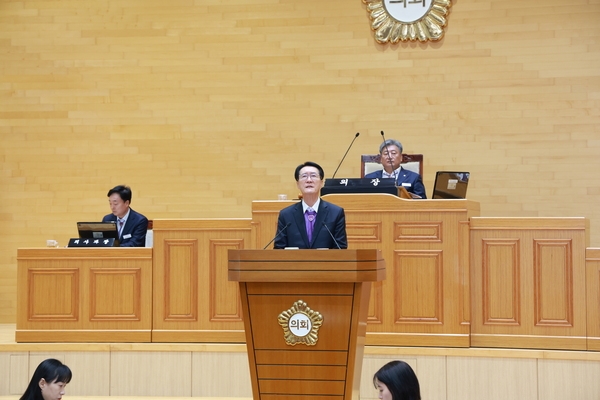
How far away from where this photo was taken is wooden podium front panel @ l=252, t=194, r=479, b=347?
529 cm

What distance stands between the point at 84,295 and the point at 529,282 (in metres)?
2.98

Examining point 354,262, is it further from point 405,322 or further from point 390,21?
point 390,21

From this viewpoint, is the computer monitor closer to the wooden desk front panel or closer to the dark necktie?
the wooden desk front panel

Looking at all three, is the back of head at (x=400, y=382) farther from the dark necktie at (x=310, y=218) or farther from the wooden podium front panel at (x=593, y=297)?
the wooden podium front panel at (x=593, y=297)

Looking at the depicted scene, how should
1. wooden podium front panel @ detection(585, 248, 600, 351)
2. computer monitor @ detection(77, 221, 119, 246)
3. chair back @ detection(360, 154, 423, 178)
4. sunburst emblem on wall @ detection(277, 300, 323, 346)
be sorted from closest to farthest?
1. sunburst emblem on wall @ detection(277, 300, 323, 346)
2. wooden podium front panel @ detection(585, 248, 600, 351)
3. computer monitor @ detection(77, 221, 119, 246)
4. chair back @ detection(360, 154, 423, 178)

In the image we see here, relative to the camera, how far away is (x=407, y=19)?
7.65 m

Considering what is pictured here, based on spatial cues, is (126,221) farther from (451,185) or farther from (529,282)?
(529,282)

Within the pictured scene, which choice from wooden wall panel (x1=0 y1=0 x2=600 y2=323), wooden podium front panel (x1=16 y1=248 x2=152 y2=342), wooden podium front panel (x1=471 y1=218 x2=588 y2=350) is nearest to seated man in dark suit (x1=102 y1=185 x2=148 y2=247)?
wooden podium front panel (x1=16 y1=248 x2=152 y2=342)

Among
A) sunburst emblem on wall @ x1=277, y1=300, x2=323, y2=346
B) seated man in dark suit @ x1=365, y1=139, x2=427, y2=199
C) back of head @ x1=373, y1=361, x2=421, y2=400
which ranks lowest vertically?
back of head @ x1=373, y1=361, x2=421, y2=400

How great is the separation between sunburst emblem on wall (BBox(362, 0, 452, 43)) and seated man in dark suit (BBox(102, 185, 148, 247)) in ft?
9.21

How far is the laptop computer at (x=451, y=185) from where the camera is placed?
18.4ft

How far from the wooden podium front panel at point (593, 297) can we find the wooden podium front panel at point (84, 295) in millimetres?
2860

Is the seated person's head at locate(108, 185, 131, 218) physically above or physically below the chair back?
below

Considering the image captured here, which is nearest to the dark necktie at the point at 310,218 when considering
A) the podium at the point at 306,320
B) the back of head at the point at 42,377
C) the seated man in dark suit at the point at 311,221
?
the seated man in dark suit at the point at 311,221
